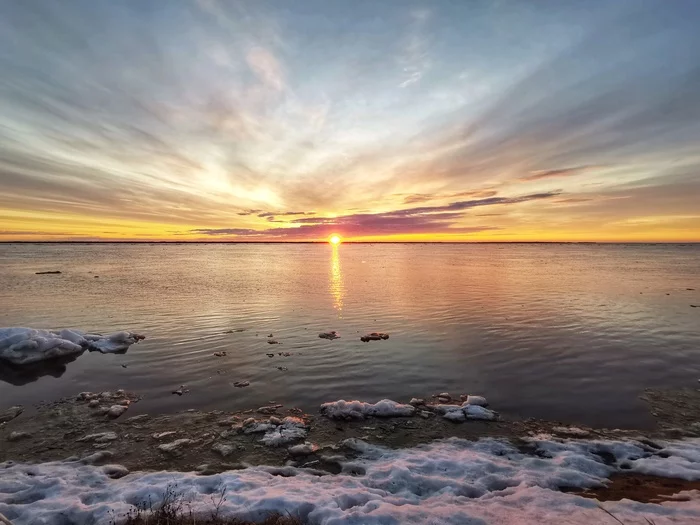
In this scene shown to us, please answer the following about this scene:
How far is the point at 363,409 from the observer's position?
49.2 feet

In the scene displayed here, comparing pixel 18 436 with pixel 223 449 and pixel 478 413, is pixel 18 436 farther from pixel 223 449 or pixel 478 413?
pixel 478 413

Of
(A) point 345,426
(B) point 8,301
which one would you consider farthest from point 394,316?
(B) point 8,301

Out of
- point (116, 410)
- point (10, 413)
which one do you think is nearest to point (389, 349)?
point (116, 410)

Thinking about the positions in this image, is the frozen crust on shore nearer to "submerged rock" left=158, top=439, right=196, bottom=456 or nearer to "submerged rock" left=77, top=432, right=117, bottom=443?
"submerged rock" left=77, top=432, right=117, bottom=443

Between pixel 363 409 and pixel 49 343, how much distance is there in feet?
69.8

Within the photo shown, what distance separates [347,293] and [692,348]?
3366 centimetres

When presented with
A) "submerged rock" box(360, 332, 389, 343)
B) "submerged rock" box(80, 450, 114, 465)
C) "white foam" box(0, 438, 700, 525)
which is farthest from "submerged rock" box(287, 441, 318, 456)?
"submerged rock" box(360, 332, 389, 343)

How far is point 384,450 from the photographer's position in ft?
40.0

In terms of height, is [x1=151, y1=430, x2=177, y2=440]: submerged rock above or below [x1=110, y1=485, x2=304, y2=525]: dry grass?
below

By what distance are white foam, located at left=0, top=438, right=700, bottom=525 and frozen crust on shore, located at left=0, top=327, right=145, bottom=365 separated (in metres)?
13.8

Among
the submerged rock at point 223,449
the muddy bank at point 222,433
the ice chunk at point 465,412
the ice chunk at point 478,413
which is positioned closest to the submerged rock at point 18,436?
the muddy bank at point 222,433

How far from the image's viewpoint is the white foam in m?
8.52

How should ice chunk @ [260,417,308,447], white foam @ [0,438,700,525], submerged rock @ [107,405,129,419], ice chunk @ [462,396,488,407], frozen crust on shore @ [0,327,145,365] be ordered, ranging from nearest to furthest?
1. white foam @ [0,438,700,525]
2. ice chunk @ [260,417,308,447]
3. submerged rock @ [107,405,129,419]
4. ice chunk @ [462,396,488,407]
5. frozen crust on shore @ [0,327,145,365]

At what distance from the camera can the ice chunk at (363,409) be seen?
14.7 meters
